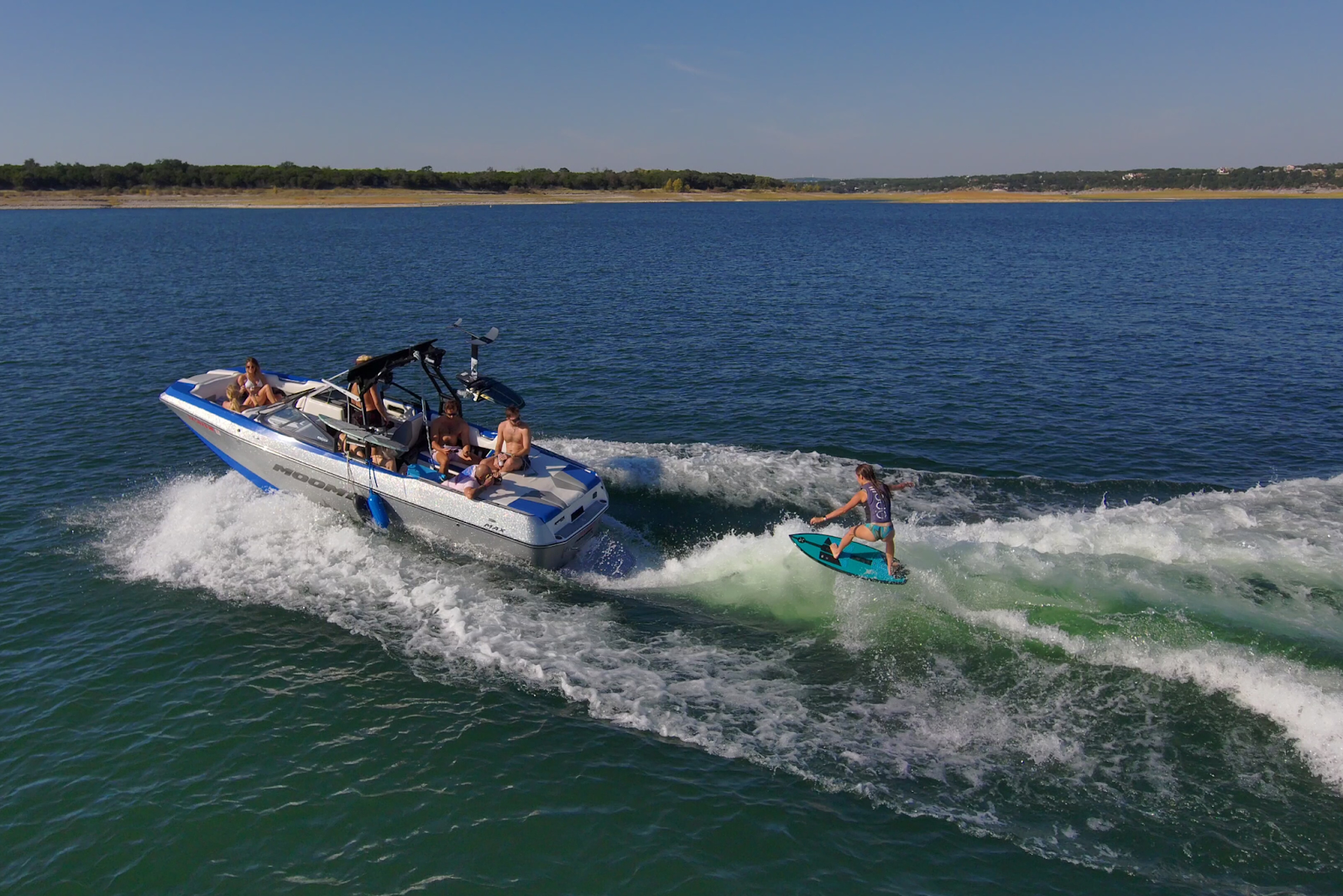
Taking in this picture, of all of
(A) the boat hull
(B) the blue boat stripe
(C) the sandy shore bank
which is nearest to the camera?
(A) the boat hull

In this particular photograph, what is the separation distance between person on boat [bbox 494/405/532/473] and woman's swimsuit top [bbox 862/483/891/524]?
19.0ft

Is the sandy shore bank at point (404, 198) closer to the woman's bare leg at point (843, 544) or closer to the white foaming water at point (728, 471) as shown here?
the white foaming water at point (728, 471)

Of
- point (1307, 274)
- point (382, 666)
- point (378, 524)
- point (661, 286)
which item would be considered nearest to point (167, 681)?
point (382, 666)

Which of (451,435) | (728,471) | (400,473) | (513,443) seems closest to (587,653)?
(513,443)

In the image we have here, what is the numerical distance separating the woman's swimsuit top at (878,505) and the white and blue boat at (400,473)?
4529mm

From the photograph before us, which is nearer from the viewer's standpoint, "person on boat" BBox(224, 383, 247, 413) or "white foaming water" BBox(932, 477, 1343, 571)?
"white foaming water" BBox(932, 477, 1343, 571)

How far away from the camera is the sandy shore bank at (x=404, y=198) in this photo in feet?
433

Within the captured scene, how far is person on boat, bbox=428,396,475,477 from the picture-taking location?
14.7 metres

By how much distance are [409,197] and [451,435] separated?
150 meters

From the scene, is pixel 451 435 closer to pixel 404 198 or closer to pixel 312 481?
pixel 312 481

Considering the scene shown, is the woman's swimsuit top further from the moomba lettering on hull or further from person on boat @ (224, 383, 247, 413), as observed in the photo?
person on boat @ (224, 383, 247, 413)

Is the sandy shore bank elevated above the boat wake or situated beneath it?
elevated above

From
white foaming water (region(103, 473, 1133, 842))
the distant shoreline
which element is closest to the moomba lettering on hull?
white foaming water (region(103, 473, 1133, 842))

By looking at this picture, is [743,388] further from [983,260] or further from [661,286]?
[983,260]
